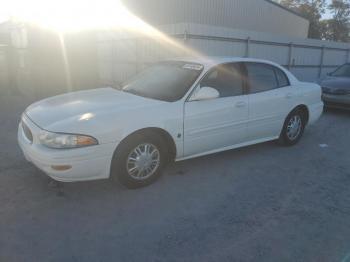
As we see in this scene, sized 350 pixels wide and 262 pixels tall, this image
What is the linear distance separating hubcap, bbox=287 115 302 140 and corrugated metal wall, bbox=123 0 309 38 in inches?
474

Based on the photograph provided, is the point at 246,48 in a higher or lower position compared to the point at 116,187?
higher

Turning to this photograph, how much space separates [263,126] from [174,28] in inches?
226

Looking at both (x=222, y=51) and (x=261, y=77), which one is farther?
(x=222, y=51)

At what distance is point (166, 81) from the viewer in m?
4.29

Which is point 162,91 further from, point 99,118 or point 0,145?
point 0,145

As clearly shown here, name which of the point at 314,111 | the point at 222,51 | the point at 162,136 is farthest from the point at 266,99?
the point at 222,51

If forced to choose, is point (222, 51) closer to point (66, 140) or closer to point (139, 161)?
point (139, 161)

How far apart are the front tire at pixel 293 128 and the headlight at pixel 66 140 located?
11.1 ft

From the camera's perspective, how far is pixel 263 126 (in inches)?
191

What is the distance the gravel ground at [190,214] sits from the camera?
2.67 metres

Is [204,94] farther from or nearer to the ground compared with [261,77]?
nearer to the ground

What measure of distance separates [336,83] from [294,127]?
3790 millimetres

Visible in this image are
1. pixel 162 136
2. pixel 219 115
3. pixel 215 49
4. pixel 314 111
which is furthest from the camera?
pixel 215 49

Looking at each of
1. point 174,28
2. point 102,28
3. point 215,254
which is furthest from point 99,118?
point 102,28
